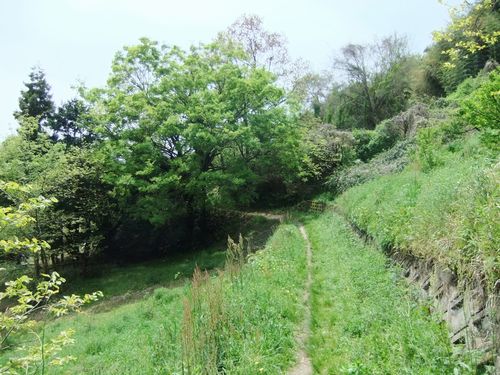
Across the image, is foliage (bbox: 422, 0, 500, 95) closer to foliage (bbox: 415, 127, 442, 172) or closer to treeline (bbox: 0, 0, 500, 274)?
treeline (bbox: 0, 0, 500, 274)

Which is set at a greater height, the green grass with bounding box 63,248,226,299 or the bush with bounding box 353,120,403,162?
the bush with bounding box 353,120,403,162

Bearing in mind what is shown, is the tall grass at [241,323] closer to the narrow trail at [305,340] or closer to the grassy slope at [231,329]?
the grassy slope at [231,329]

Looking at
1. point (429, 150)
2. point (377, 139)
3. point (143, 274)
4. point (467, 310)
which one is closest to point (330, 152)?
point (377, 139)

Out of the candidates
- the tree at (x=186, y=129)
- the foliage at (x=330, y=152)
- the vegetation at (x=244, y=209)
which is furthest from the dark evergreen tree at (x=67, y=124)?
the foliage at (x=330, y=152)

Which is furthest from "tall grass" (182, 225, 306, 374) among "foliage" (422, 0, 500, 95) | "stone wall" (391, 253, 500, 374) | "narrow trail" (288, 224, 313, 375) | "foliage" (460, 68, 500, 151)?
"foliage" (422, 0, 500, 95)

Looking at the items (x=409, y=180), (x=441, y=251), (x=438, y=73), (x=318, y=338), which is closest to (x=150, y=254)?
(x=409, y=180)

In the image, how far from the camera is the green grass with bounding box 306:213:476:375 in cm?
443

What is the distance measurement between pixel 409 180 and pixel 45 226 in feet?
56.7

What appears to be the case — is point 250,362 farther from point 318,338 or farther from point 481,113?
point 481,113

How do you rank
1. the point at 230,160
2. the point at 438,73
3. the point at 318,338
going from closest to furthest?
the point at 318,338
the point at 230,160
the point at 438,73

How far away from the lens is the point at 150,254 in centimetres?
2434

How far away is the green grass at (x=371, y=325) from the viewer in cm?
443

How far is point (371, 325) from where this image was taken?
19.0 feet

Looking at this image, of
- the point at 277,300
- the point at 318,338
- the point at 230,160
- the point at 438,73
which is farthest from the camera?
the point at 438,73
